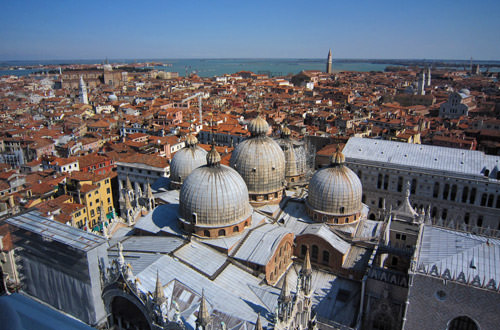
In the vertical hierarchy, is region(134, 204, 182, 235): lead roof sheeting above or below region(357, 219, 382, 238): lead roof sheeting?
above

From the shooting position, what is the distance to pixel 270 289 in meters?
17.3

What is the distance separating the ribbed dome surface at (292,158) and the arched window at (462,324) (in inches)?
636

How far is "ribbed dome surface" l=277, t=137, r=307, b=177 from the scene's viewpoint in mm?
28516

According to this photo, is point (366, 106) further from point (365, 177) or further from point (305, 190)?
point (305, 190)

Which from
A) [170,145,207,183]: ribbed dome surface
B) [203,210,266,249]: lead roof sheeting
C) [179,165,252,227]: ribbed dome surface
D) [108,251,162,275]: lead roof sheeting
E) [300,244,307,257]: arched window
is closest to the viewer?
[108,251,162,275]: lead roof sheeting

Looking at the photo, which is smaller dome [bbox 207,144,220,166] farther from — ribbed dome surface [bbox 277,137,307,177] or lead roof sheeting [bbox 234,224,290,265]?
ribbed dome surface [bbox 277,137,307,177]

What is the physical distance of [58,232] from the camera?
1237cm

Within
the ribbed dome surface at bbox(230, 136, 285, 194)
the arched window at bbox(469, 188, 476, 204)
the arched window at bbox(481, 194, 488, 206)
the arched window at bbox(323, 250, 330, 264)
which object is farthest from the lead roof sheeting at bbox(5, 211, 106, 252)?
the arched window at bbox(481, 194, 488, 206)

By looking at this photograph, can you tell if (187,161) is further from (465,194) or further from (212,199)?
(465,194)

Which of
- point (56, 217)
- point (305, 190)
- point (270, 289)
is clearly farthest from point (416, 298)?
point (56, 217)

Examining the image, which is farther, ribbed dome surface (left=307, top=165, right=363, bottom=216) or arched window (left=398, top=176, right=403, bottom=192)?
arched window (left=398, top=176, right=403, bottom=192)

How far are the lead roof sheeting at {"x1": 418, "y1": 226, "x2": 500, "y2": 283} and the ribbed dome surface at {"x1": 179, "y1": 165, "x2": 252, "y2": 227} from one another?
956 cm

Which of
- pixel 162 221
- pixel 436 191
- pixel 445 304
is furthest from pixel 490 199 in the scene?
pixel 162 221

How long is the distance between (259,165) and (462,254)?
12634 millimetres
